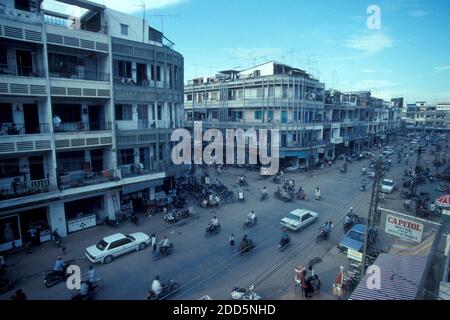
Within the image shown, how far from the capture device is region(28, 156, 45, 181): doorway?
18216 millimetres

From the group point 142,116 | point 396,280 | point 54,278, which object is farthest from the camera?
point 142,116

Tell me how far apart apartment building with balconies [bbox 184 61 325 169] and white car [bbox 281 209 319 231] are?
62.4ft

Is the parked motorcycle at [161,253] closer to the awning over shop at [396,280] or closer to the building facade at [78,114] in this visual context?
the building facade at [78,114]

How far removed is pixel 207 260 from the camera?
15.9m

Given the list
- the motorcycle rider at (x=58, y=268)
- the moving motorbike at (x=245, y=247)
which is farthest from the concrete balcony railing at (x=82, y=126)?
the moving motorbike at (x=245, y=247)

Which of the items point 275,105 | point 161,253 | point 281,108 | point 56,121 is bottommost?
point 161,253

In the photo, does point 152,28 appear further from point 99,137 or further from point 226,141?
point 226,141

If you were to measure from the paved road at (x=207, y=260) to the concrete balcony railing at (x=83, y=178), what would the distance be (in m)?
3.81

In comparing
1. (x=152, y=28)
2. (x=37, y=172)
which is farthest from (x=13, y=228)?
(x=152, y=28)

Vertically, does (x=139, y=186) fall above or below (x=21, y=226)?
above

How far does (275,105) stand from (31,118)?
30025 millimetres

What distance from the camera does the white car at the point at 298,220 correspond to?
19891 millimetres

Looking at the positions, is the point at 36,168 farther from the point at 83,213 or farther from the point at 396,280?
the point at 396,280

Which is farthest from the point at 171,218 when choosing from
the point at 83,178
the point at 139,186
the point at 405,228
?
the point at 405,228
